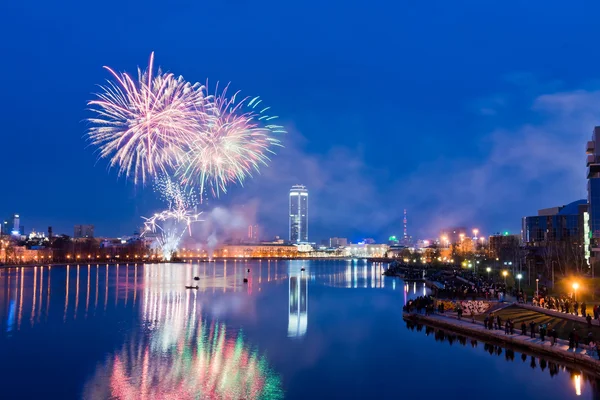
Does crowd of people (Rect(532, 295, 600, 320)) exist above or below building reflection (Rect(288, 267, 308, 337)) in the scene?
above

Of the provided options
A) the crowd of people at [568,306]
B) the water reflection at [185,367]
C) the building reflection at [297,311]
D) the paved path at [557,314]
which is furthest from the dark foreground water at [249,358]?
the crowd of people at [568,306]

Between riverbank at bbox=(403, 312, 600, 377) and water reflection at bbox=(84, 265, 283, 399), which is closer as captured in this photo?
water reflection at bbox=(84, 265, 283, 399)

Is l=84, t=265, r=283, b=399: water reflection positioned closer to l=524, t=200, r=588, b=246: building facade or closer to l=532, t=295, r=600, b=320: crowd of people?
l=532, t=295, r=600, b=320: crowd of people

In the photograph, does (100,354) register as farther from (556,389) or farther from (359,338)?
(556,389)

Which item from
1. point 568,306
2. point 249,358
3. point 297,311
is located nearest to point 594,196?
point 568,306

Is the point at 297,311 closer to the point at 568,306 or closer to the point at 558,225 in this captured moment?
the point at 568,306

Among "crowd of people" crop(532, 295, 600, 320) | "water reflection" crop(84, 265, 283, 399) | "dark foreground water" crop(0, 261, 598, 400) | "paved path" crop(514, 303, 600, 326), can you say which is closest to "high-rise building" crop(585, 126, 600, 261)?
"crowd of people" crop(532, 295, 600, 320)

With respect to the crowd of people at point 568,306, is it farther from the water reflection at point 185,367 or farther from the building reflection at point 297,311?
the water reflection at point 185,367
